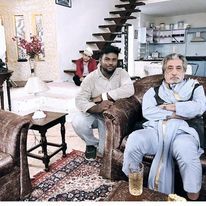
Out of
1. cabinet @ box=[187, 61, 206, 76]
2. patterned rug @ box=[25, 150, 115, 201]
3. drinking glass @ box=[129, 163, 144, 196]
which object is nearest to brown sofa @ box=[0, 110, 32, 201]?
patterned rug @ box=[25, 150, 115, 201]

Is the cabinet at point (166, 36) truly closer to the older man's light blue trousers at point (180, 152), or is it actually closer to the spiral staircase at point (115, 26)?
the spiral staircase at point (115, 26)

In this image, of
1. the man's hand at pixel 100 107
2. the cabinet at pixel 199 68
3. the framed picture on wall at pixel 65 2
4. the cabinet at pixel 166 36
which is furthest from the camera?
the cabinet at pixel 166 36

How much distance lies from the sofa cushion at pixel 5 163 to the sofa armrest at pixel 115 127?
2.38 ft

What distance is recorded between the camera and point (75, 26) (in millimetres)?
5219

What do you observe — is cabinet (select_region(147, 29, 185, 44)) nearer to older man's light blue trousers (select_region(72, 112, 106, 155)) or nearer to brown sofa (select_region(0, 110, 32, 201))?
older man's light blue trousers (select_region(72, 112, 106, 155))

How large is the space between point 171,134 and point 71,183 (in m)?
0.92

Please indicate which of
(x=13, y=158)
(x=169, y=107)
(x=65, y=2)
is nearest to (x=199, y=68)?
(x=65, y=2)

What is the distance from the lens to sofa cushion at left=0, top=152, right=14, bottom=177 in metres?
1.59

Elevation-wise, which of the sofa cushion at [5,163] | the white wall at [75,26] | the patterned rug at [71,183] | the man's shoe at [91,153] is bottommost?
the patterned rug at [71,183]

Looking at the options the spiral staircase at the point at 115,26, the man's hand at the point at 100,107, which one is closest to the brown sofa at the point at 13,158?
the man's hand at the point at 100,107

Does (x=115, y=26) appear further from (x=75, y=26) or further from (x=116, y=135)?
(x=116, y=135)

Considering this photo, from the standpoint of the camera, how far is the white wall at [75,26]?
493 cm

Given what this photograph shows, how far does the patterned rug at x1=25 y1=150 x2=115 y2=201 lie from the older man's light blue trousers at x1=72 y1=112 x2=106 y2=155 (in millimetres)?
187

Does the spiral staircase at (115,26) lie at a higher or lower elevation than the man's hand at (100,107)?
higher
